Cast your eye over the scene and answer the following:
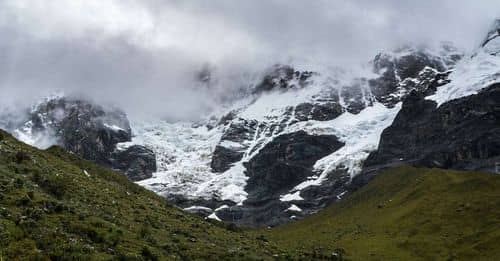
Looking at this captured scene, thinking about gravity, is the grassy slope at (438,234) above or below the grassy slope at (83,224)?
above

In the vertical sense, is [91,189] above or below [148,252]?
above

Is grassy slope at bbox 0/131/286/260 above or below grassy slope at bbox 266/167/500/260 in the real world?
below

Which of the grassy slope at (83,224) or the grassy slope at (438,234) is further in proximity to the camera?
the grassy slope at (438,234)

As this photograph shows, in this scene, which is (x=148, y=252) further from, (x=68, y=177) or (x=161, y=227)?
(x=68, y=177)

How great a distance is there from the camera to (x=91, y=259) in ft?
122

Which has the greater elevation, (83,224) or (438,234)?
(438,234)

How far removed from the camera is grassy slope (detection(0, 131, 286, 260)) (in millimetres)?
38094

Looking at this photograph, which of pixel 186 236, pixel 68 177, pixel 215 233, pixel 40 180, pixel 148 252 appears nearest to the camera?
pixel 148 252

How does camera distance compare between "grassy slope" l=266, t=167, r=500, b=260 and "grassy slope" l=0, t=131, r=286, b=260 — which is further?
"grassy slope" l=266, t=167, r=500, b=260

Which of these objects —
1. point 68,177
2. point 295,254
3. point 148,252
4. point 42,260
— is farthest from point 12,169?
point 295,254

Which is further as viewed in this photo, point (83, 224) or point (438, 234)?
point (438, 234)

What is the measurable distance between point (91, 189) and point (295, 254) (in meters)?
19.4

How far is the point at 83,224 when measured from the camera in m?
43.2

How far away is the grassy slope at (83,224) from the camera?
38.1m
